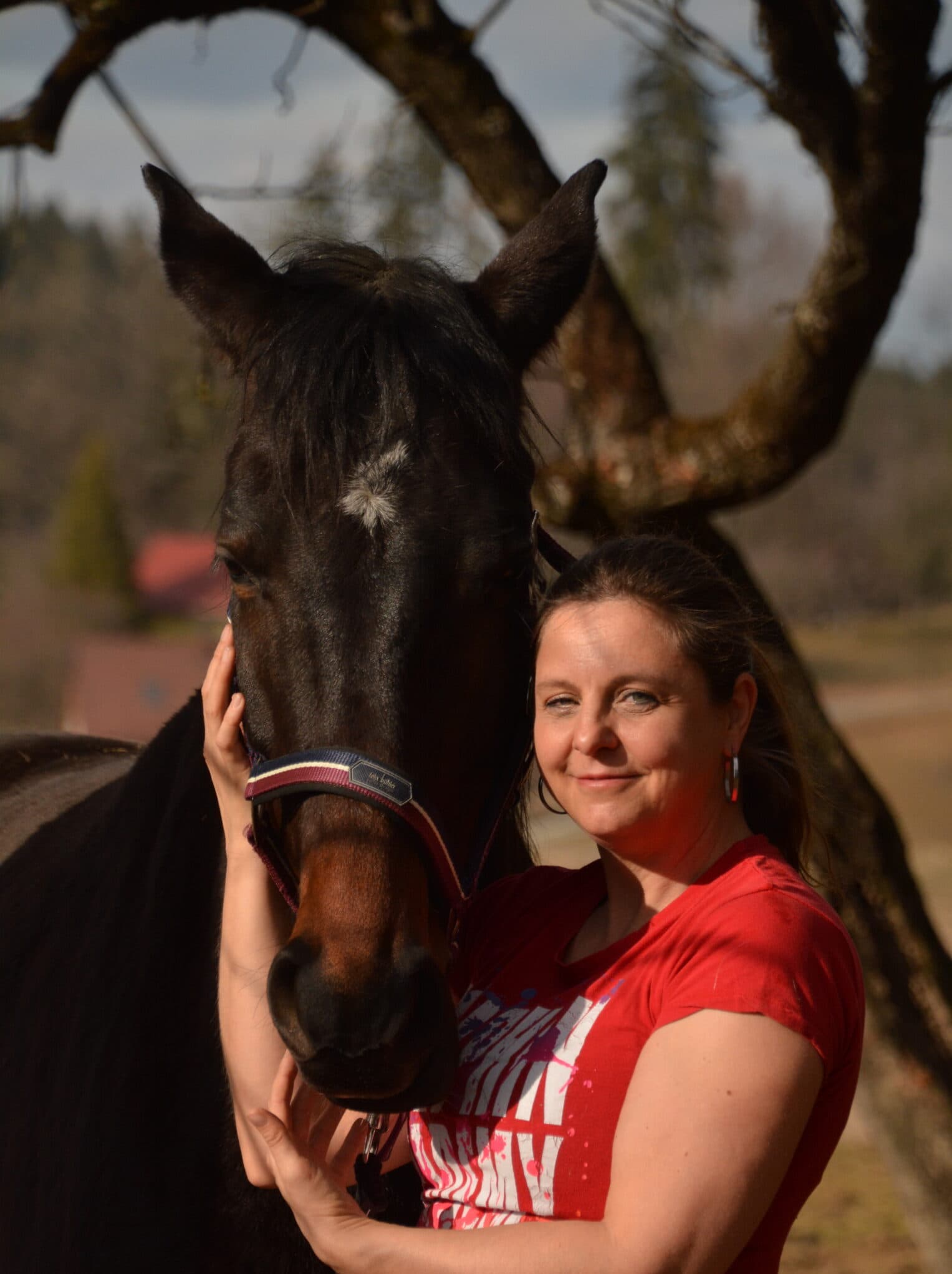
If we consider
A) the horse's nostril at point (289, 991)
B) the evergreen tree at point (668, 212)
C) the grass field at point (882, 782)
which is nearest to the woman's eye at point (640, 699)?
the horse's nostril at point (289, 991)

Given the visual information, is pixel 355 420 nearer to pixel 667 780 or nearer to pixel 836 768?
pixel 667 780

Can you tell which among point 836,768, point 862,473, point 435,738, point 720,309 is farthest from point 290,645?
point 862,473

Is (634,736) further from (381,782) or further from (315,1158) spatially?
(315,1158)

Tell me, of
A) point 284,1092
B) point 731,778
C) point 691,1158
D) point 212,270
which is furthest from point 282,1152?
point 212,270

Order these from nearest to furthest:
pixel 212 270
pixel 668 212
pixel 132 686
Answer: pixel 212 270
pixel 132 686
pixel 668 212

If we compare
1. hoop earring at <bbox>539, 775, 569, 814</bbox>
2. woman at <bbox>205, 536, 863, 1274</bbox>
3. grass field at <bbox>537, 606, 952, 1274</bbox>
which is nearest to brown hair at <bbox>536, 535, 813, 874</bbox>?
woman at <bbox>205, 536, 863, 1274</bbox>

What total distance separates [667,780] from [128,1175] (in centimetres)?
116

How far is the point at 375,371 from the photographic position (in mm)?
2004

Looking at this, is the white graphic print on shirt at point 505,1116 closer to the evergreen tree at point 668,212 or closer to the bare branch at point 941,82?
the bare branch at point 941,82

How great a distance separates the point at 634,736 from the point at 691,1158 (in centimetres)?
54

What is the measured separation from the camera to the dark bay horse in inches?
66.1

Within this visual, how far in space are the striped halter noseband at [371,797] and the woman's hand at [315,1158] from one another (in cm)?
29

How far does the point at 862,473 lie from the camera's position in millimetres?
46312

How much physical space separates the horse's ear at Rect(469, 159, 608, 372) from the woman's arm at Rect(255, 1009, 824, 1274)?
1.36m
